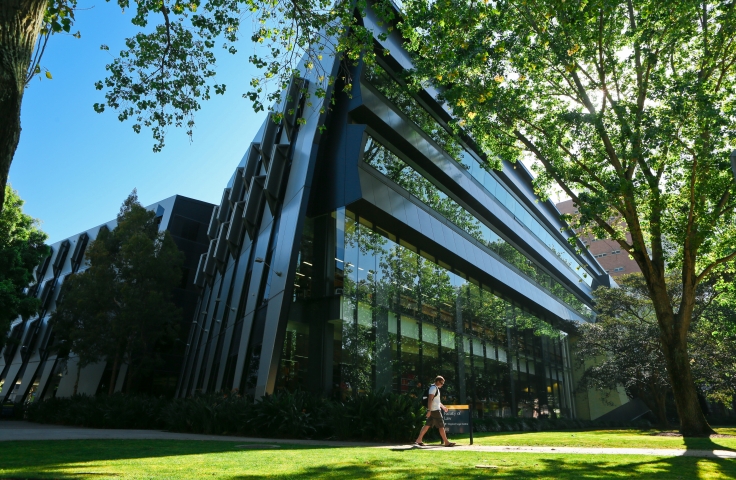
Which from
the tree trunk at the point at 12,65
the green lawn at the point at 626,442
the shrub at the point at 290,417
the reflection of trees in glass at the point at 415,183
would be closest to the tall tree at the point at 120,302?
the shrub at the point at 290,417

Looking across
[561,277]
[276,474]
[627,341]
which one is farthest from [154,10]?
[561,277]

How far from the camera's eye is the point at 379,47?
1931cm

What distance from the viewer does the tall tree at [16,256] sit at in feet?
78.0

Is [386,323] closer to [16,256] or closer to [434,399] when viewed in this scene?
[434,399]

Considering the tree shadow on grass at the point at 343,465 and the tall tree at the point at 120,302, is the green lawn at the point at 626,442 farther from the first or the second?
the tall tree at the point at 120,302

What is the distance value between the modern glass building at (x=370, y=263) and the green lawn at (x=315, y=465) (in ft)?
22.2

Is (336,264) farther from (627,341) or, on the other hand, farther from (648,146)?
(627,341)

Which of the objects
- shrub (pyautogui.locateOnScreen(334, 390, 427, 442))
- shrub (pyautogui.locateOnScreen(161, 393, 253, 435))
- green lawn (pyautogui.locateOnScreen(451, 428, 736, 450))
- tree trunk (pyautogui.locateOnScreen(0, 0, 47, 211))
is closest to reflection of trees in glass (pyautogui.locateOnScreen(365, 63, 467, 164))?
shrub (pyautogui.locateOnScreen(334, 390, 427, 442))

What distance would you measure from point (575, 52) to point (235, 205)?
732 inches

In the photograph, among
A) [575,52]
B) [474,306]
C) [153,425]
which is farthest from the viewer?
[474,306]

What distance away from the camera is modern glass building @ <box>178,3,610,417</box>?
1605 cm

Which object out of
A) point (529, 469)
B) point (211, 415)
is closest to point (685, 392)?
point (529, 469)

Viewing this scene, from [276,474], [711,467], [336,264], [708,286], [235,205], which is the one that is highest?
[235,205]

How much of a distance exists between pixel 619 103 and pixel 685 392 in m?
8.26
